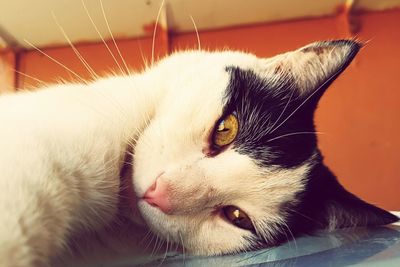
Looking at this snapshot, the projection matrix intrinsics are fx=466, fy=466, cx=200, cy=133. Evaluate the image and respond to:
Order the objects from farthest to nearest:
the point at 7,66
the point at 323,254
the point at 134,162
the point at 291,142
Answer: the point at 7,66
the point at 291,142
the point at 134,162
the point at 323,254

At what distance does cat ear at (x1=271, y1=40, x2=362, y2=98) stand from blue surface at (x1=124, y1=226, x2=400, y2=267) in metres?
0.34

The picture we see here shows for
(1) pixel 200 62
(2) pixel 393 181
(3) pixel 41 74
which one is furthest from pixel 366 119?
(3) pixel 41 74

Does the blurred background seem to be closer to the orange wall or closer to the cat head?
the orange wall

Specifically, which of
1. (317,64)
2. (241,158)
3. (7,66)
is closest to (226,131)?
(241,158)

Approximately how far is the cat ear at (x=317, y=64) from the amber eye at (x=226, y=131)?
0.22 m

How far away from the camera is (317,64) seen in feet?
3.58

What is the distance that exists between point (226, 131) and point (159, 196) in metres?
0.22

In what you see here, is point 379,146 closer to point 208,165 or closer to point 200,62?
point 200,62

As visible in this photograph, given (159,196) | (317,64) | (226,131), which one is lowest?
(159,196)

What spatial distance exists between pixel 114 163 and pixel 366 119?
210 centimetres

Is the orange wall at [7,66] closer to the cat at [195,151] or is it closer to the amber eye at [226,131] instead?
the cat at [195,151]

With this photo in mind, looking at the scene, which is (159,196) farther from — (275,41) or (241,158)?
(275,41)

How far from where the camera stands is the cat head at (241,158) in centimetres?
89

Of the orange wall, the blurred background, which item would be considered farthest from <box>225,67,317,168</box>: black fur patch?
Result: the orange wall
